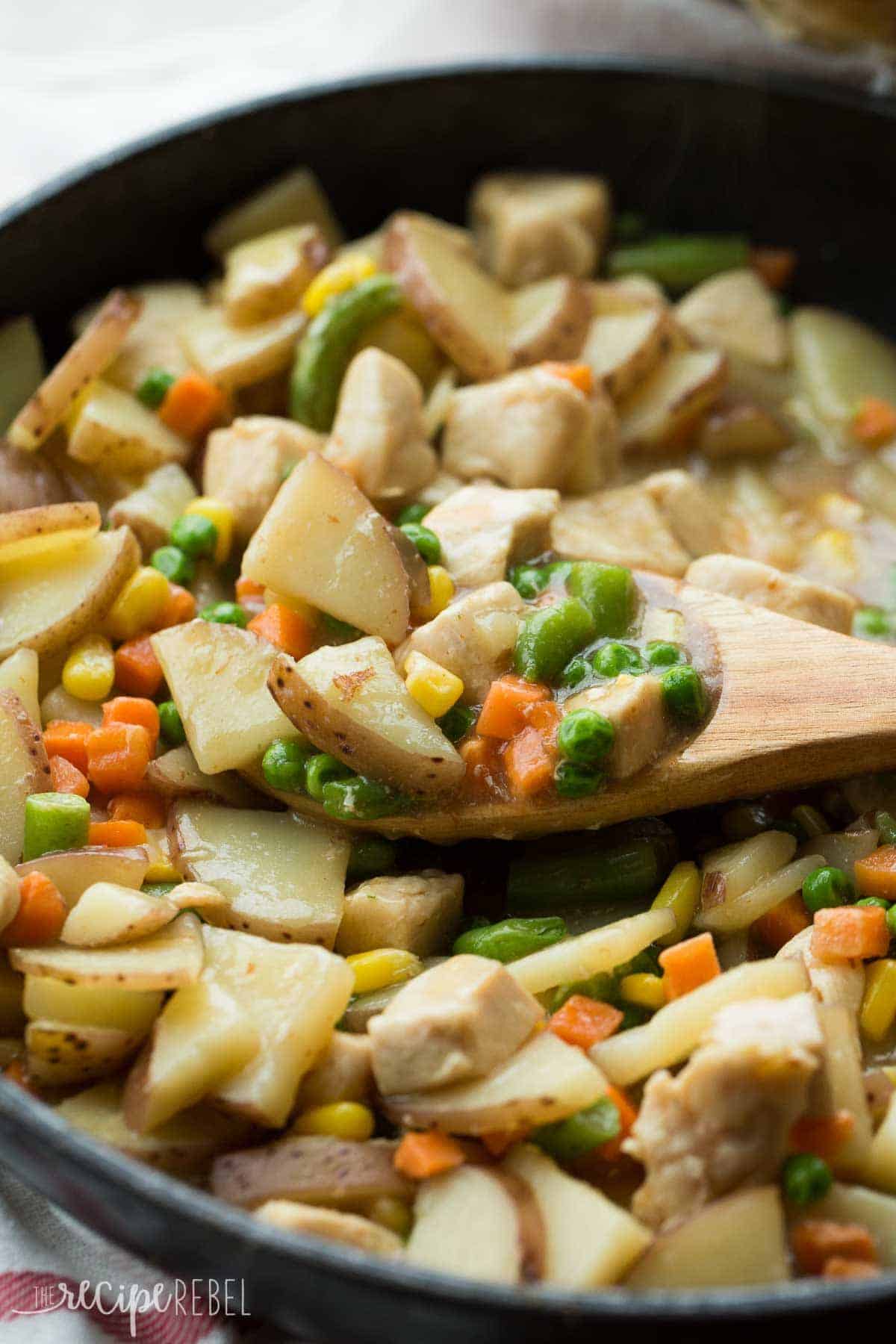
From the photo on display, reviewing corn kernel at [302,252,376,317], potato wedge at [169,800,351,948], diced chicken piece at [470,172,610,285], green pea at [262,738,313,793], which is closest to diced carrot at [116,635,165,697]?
potato wedge at [169,800,351,948]

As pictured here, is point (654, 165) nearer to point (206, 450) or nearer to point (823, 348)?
point (823, 348)

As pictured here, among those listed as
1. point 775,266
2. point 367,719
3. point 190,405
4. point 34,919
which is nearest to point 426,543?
point 367,719

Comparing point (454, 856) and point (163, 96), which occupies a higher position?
point (163, 96)

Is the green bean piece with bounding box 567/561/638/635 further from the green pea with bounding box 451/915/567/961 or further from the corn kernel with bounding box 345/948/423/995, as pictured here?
the corn kernel with bounding box 345/948/423/995

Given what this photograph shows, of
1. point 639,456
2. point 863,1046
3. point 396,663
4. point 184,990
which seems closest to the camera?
point 184,990

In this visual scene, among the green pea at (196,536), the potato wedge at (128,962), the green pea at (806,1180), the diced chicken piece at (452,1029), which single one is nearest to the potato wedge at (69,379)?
the green pea at (196,536)

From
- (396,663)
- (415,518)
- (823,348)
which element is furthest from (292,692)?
(823,348)

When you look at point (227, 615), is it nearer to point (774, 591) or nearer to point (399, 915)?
point (399, 915)
